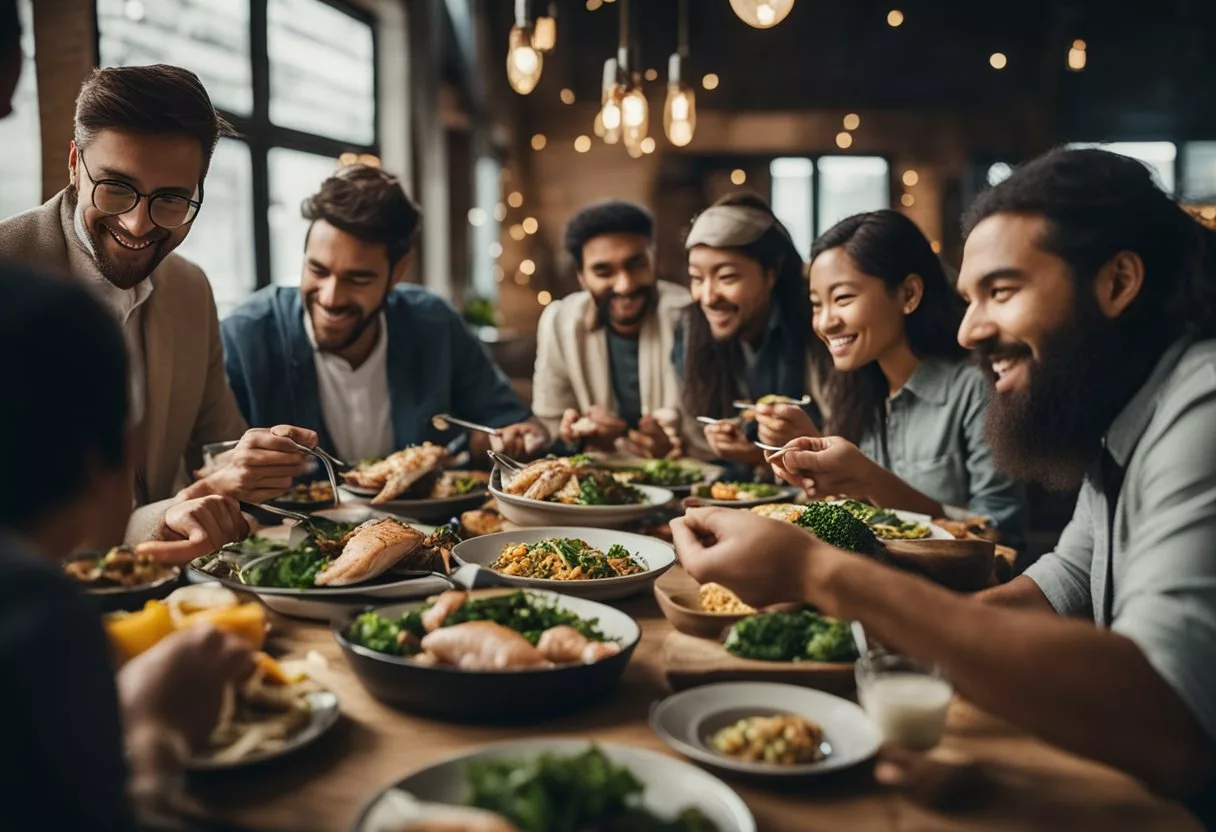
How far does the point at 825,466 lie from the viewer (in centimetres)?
239

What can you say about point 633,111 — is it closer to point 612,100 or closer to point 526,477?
point 612,100

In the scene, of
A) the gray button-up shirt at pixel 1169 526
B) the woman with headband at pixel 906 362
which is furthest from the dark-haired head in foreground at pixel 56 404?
the woman with headband at pixel 906 362

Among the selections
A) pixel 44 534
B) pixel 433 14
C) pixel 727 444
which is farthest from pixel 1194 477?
pixel 433 14

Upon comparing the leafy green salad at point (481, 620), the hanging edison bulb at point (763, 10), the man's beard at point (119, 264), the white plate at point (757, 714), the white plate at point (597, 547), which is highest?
the hanging edison bulb at point (763, 10)

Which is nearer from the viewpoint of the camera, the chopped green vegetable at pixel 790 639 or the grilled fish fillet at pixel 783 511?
the chopped green vegetable at pixel 790 639

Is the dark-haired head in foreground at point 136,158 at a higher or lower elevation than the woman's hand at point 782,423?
higher

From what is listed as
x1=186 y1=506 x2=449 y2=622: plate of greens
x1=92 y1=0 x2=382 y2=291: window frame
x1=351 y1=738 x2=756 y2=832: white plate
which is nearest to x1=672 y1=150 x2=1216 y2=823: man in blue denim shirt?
x1=351 y1=738 x2=756 y2=832: white plate

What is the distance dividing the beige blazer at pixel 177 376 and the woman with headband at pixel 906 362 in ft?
5.37

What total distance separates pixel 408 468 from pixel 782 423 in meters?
1.02

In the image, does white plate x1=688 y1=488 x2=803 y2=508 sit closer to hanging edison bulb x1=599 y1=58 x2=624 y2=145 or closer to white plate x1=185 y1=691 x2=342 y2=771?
white plate x1=185 y1=691 x2=342 y2=771

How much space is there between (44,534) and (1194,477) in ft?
4.51

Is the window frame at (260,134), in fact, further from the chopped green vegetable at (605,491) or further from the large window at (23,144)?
the chopped green vegetable at (605,491)

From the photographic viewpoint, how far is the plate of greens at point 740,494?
2.54m

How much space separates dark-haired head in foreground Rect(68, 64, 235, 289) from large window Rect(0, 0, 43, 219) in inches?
32.5
